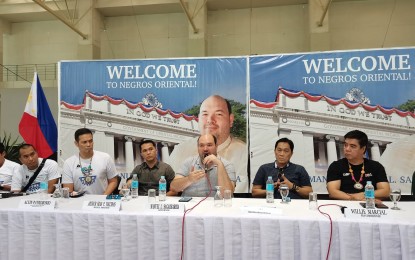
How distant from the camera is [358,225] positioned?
1676 mm

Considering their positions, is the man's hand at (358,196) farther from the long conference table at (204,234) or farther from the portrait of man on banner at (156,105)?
the portrait of man on banner at (156,105)

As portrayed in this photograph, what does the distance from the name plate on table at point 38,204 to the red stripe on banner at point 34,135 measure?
105 inches

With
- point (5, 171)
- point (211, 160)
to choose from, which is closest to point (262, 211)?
point (211, 160)

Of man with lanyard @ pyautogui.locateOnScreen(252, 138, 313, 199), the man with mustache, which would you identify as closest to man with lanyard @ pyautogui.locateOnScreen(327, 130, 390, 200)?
man with lanyard @ pyautogui.locateOnScreen(252, 138, 313, 199)

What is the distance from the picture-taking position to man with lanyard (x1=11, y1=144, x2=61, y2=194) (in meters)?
3.23

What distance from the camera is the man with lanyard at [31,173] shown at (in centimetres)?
323

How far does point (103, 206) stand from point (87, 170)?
110 centimetres

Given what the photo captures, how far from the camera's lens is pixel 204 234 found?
1803mm

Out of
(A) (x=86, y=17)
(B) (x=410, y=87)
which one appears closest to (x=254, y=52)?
(A) (x=86, y=17)

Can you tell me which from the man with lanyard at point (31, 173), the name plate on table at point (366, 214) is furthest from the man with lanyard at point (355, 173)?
the man with lanyard at point (31, 173)

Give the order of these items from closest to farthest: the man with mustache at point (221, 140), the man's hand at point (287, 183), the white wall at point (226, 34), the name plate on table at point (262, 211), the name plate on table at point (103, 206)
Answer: the name plate on table at point (262, 211)
the name plate on table at point (103, 206)
the man's hand at point (287, 183)
the man with mustache at point (221, 140)
the white wall at point (226, 34)

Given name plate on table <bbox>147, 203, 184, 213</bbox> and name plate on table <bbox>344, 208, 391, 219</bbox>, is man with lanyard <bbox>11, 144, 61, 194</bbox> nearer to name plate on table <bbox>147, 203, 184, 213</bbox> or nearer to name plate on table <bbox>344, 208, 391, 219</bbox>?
name plate on table <bbox>147, 203, 184, 213</bbox>

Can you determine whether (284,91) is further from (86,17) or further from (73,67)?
(86,17)

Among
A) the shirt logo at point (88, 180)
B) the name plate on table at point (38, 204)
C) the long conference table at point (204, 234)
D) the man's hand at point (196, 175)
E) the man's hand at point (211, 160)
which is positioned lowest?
the long conference table at point (204, 234)
